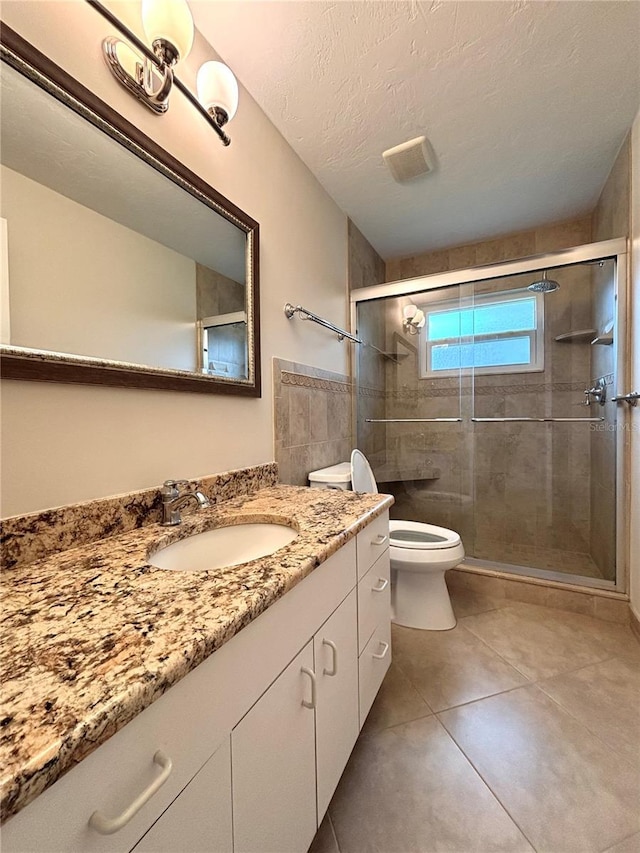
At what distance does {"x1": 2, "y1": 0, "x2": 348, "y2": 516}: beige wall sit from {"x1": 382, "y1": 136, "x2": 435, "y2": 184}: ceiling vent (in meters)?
0.41

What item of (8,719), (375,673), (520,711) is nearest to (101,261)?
(8,719)

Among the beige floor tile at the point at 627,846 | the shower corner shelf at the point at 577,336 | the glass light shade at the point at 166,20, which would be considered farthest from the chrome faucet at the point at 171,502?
the shower corner shelf at the point at 577,336

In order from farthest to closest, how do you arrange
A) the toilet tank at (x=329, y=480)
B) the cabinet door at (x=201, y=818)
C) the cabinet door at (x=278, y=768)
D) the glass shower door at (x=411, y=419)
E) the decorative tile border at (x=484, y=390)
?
the glass shower door at (x=411, y=419), the decorative tile border at (x=484, y=390), the toilet tank at (x=329, y=480), the cabinet door at (x=278, y=768), the cabinet door at (x=201, y=818)

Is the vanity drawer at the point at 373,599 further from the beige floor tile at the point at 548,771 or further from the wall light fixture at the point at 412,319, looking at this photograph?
the wall light fixture at the point at 412,319

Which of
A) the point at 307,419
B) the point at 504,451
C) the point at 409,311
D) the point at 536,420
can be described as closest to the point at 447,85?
the point at 409,311

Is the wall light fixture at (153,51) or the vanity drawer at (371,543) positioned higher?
the wall light fixture at (153,51)

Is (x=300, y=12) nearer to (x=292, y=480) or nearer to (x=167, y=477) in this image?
(x=167, y=477)

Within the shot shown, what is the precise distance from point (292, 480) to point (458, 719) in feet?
3.44

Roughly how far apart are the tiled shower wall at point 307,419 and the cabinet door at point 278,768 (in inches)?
36.6

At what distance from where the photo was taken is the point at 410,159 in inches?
66.7

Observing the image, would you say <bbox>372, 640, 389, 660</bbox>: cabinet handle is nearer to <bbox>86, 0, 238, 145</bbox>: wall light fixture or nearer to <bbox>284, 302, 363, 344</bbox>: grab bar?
<bbox>284, 302, 363, 344</bbox>: grab bar

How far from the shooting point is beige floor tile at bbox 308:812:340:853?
0.84 meters

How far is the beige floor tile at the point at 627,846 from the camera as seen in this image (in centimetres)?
83

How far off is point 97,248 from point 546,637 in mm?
2255
